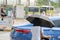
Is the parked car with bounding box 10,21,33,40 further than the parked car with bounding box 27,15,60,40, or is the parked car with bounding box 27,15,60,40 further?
the parked car with bounding box 10,21,33,40

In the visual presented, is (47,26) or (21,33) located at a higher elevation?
(47,26)

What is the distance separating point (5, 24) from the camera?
1750 cm

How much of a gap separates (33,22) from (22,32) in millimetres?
503

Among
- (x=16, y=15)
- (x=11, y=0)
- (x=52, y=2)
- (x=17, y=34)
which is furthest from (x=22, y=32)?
(x=11, y=0)

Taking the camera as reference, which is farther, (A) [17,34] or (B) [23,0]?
(B) [23,0]

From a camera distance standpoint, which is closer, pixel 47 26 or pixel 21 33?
pixel 21 33

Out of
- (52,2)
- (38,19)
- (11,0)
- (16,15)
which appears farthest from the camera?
(11,0)

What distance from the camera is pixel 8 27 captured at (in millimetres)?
17516

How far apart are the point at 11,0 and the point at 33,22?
41752 millimetres

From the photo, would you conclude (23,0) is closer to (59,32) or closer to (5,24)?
(5,24)

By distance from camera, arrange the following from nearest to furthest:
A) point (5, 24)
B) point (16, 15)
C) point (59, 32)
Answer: point (59, 32), point (5, 24), point (16, 15)

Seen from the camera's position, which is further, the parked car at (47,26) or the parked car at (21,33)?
the parked car at (21,33)

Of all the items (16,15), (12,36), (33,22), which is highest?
(33,22)

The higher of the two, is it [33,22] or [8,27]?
[33,22]
